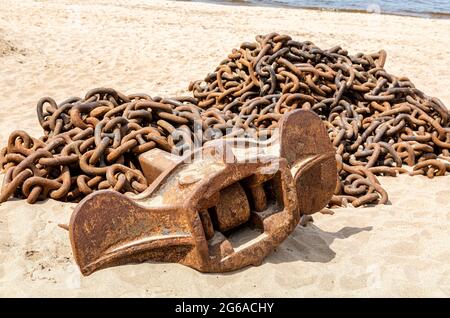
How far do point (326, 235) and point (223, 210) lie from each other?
3.07 ft

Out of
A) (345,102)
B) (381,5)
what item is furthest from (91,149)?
(381,5)

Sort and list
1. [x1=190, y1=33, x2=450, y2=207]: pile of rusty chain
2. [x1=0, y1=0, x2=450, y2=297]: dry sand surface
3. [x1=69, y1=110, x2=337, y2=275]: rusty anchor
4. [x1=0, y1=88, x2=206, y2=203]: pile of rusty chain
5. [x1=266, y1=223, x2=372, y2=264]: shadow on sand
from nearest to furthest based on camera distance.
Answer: [x1=69, y1=110, x2=337, y2=275]: rusty anchor
[x1=0, y1=0, x2=450, y2=297]: dry sand surface
[x1=266, y1=223, x2=372, y2=264]: shadow on sand
[x1=0, y1=88, x2=206, y2=203]: pile of rusty chain
[x1=190, y1=33, x2=450, y2=207]: pile of rusty chain

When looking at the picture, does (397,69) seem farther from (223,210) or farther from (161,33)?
(223,210)

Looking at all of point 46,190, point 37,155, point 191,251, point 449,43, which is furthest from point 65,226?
point 449,43

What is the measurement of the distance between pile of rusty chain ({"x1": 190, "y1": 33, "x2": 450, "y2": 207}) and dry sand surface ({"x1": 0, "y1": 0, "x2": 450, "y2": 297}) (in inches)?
14.7

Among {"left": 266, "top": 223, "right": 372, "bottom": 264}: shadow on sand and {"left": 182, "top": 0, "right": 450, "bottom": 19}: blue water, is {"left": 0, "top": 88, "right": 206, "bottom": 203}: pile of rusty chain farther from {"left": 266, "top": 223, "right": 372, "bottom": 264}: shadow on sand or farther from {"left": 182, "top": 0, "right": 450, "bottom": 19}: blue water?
{"left": 182, "top": 0, "right": 450, "bottom": 19}: blue water

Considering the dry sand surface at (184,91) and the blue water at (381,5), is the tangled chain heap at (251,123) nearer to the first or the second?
the dry sand surface at (184,91)

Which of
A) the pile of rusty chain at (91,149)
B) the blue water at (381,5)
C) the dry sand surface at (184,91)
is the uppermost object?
the pile of rusty chain at (91,149)

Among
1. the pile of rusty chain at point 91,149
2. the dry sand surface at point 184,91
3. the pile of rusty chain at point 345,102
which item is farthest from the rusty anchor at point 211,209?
the pile of rusty chain at point 345,102

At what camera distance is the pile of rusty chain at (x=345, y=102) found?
4168mm

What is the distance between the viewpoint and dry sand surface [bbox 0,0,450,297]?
218cm

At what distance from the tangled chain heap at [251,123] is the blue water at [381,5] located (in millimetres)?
16522

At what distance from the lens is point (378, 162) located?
420 cm

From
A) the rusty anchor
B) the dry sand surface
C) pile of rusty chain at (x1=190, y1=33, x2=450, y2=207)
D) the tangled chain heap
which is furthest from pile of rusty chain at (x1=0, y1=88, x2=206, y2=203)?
pile of rusty chain at (x1=190, y1=33, x2=450, y2=207)
